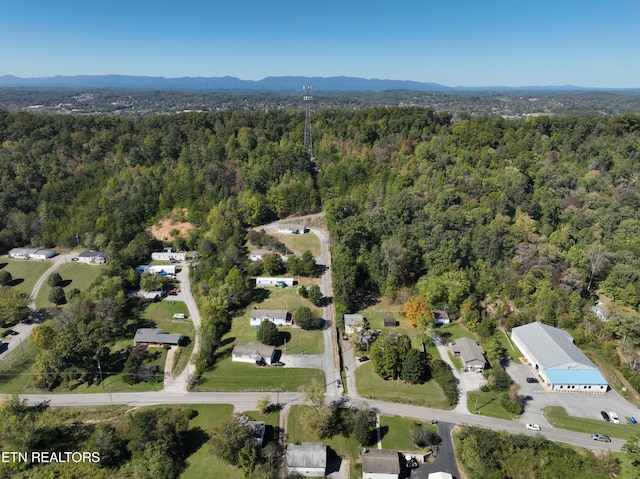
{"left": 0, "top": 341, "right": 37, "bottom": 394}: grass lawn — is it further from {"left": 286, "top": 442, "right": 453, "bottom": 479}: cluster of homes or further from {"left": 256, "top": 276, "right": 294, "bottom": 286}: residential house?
{"left": 286, "top": 442, "right": 453, "bottom": 479}: cluster of homes

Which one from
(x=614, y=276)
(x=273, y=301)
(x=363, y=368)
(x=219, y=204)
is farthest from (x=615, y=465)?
(x=219, y=204)

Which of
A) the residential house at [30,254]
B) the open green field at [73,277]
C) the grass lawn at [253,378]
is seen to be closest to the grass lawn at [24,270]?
the residential house at [30,254]

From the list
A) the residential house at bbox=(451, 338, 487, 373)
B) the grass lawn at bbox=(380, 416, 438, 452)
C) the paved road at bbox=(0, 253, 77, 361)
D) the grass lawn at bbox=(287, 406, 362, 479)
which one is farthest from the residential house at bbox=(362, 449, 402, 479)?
the paved road at bbox=(0, 253, 77, 361)

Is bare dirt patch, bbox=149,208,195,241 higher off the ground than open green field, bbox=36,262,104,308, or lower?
higher

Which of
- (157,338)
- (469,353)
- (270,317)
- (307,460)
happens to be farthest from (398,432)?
(157,338)

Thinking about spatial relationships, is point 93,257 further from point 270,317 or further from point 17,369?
point 270,317
